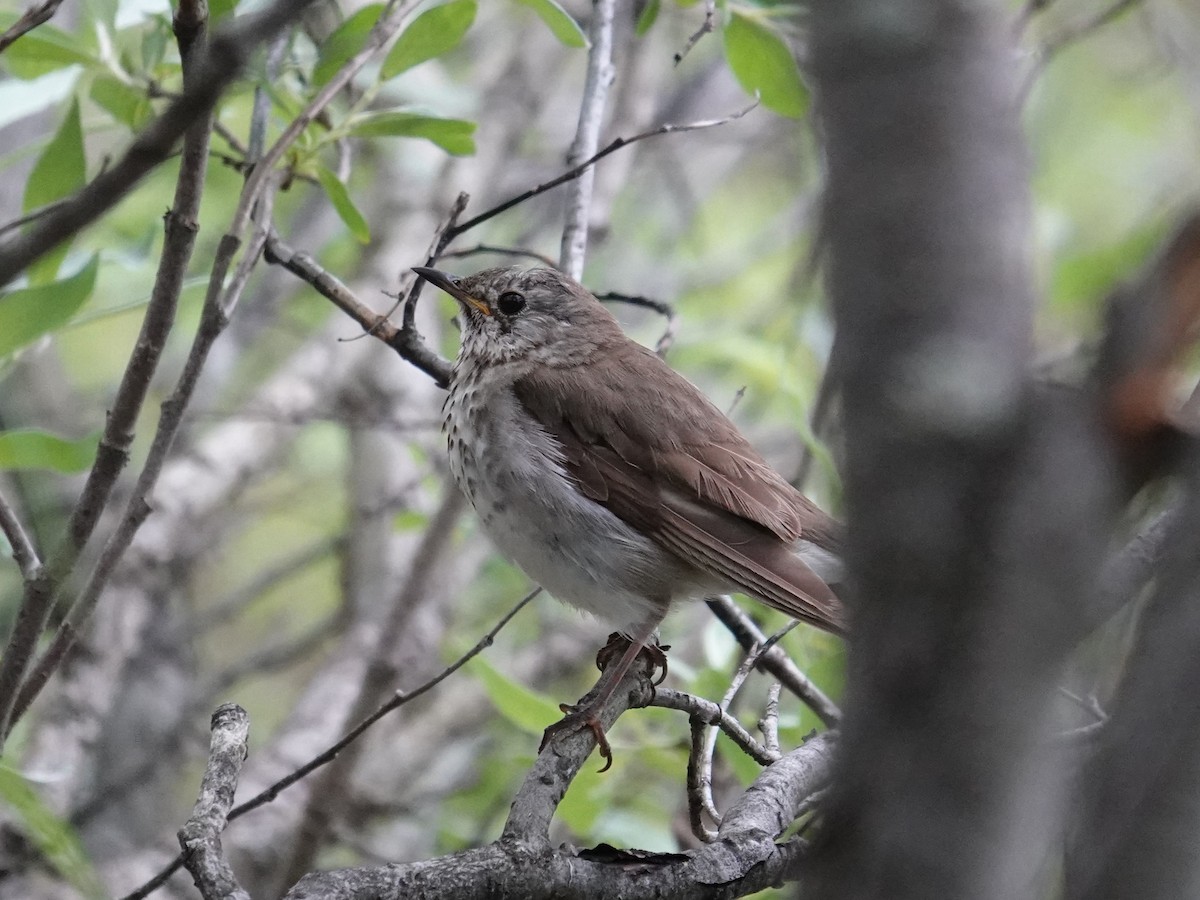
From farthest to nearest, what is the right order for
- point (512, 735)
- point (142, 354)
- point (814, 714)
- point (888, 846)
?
point (512, 735) → point (814, 714) → point (142, 354) → point (888, 846)

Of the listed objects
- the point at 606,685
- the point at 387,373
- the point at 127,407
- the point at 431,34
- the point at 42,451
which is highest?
the point at 387,373

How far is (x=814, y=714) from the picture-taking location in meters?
3.37

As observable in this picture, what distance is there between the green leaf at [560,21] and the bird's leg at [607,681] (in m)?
1.57

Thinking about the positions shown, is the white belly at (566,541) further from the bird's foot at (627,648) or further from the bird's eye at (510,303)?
the bird's eye at (510,303)

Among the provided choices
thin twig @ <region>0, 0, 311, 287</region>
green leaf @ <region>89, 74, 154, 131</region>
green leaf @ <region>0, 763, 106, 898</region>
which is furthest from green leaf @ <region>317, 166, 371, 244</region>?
thin twig @ <region>0, 0, 311, 287</region>

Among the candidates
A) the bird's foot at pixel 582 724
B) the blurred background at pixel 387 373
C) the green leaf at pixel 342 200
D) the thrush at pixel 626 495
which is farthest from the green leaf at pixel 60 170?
the bird's foot at pixel 582 724

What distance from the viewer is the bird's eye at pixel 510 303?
167 inches

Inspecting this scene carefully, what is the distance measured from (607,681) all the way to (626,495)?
564 millimetres

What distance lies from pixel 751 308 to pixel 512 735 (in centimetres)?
259

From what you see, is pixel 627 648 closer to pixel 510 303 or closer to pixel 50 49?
pixel 510 303

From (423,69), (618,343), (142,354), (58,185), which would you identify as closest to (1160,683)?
(142,354)

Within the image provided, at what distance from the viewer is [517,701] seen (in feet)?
11.3

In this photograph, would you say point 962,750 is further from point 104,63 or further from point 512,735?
point 512,735

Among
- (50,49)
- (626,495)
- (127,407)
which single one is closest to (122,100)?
(50,49)
